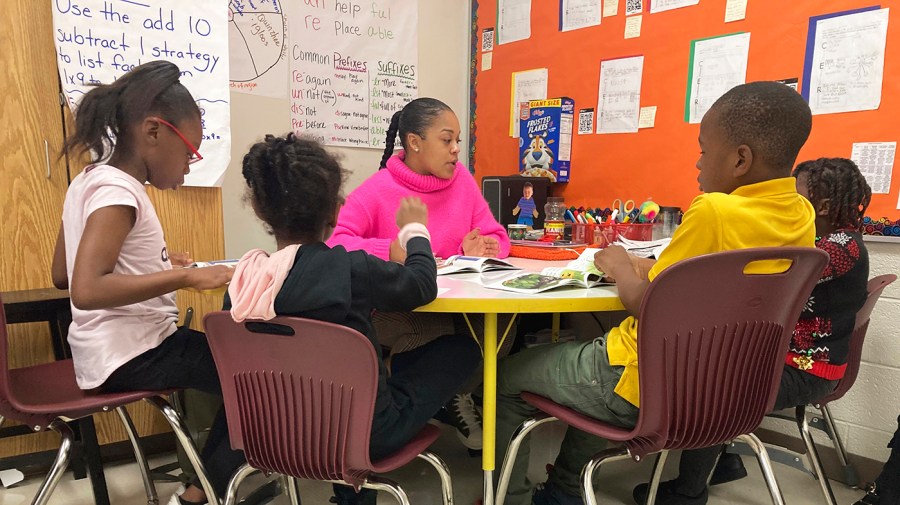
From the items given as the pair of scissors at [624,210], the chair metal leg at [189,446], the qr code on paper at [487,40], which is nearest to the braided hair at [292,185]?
the chair metal leg at [189,446]

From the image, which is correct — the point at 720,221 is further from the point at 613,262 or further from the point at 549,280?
the point at 549,280

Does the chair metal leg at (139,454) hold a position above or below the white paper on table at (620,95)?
below

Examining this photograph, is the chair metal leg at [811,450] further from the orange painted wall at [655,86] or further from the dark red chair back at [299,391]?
the dark red chair back at [299,391]

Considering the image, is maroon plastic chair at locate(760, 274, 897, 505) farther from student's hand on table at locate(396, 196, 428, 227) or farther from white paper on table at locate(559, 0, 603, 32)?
white paper on table at locate(559, 0, 603, 32)

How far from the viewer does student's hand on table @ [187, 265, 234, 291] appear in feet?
3.89

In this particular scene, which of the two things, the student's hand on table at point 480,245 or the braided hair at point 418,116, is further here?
the braided hair at point 418,116

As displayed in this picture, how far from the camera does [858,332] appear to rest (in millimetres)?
1498

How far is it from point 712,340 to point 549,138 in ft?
5.83

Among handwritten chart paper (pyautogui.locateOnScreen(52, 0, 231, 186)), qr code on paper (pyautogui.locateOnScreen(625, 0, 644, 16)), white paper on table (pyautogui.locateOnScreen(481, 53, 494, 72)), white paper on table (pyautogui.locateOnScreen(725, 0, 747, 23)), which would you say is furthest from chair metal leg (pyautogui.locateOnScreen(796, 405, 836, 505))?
white paper on table (pyautogui.locateOnScreen(481, 53, 494, 72))

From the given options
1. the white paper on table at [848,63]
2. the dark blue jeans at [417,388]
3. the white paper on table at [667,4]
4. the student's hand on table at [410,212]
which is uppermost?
the white paper on table at [667,4]

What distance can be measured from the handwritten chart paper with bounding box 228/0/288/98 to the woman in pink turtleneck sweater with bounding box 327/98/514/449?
84cm

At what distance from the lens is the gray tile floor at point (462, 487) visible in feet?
5.67

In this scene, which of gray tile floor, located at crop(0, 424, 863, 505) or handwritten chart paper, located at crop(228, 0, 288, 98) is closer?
gray tile floor, located at crop(0, 424, 863, 505)

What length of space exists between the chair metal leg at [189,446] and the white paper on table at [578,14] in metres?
2.34
